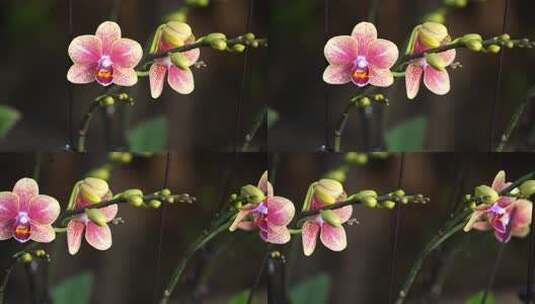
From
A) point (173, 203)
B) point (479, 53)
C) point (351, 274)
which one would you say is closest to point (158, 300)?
point (173, 203)

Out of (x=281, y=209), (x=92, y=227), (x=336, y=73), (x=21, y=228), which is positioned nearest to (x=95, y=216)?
(x=92, y=227)

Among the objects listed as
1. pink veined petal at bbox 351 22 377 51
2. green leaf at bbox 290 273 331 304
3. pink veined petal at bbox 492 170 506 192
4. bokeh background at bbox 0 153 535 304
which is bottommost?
green leaf at bbox 290 273 331 304

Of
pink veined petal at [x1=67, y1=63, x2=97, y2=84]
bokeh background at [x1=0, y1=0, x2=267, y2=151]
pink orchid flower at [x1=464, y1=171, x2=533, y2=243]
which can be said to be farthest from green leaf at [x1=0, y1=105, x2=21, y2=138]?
pink orchid flower at [x1=464, y1=171, x2=533, y2=243]

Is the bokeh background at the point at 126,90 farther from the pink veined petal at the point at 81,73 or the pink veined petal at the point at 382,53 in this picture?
the pink veined petal at the point at 382,53

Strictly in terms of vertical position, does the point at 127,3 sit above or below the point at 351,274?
above

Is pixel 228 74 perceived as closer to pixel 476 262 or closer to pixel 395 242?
pixel 395 242

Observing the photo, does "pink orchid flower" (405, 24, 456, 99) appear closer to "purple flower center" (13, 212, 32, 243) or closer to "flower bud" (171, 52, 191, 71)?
"flower bud" (171, 52, 191, 71)
